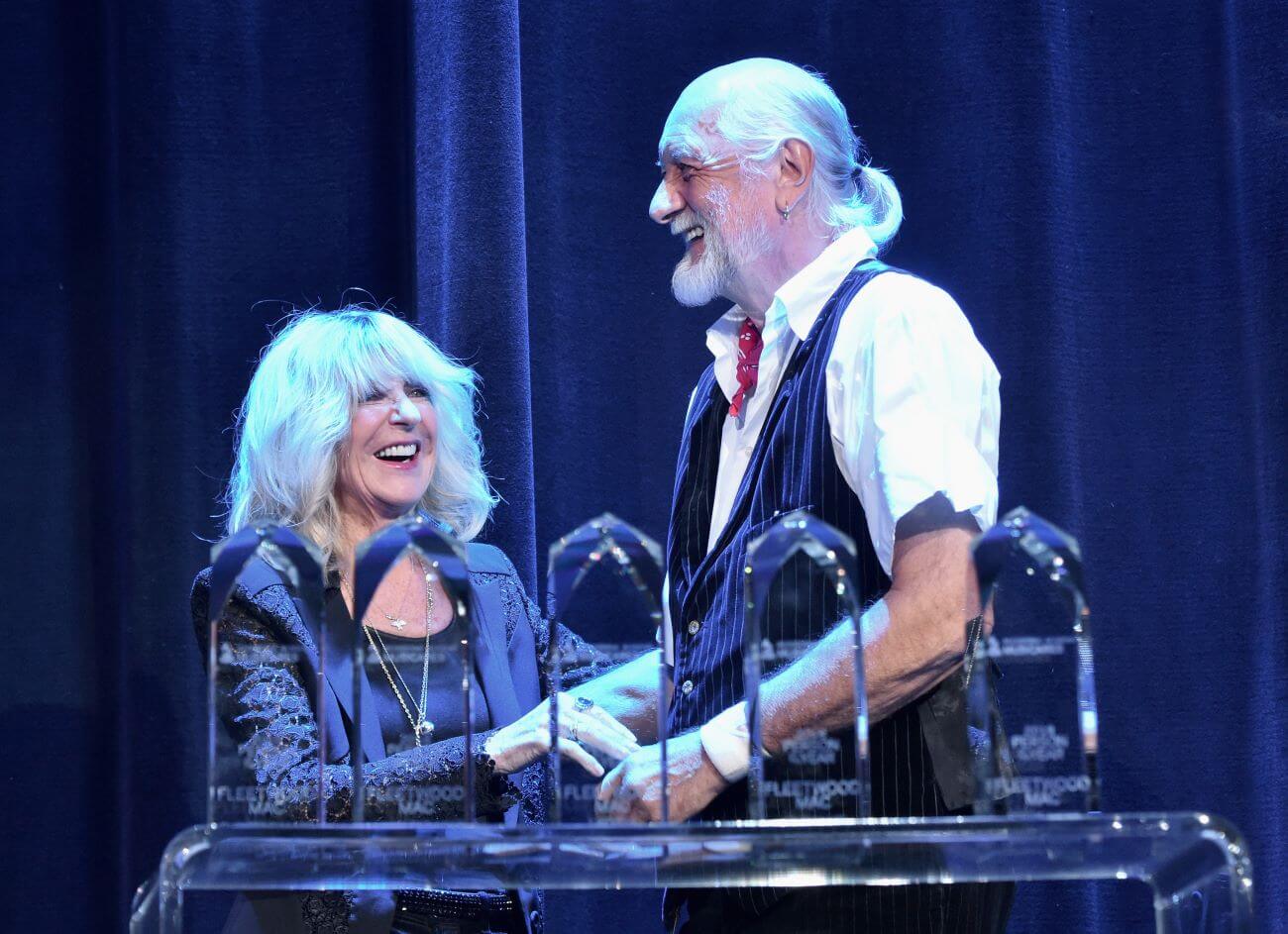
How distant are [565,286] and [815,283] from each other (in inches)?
38.4

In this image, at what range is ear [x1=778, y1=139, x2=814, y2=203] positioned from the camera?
1914 millimetres

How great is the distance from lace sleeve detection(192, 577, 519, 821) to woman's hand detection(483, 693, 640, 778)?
3cm

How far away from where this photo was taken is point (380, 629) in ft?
6.52

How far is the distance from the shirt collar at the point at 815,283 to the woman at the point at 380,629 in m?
0.44

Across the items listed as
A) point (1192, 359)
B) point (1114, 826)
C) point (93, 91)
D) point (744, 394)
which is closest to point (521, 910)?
point (744, 394)

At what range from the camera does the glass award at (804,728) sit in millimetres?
1152

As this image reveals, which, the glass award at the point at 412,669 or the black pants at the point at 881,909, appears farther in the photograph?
→ the black pants at the point at 881,909

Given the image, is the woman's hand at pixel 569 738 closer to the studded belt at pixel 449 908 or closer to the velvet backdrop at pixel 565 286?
the studded belt at pixel 449 908

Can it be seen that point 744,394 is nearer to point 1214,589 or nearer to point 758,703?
point 758,703

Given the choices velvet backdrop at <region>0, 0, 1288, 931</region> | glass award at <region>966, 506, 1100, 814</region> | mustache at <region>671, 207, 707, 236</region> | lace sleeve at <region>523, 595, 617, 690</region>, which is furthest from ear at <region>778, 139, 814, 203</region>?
glass award at <region>966, 506, 1100, 814</region>

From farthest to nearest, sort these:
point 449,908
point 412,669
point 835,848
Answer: point 449,908 < point 412,669 < point 835,848

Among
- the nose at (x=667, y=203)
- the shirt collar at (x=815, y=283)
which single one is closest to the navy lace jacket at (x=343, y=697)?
the shirt collar at (x=815, y=283)

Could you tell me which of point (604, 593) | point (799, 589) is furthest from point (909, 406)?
point (604, 593)

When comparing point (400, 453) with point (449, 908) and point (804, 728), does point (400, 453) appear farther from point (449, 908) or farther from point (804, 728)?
point (804, 728)
